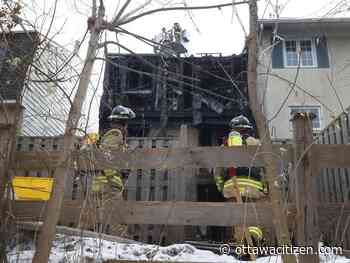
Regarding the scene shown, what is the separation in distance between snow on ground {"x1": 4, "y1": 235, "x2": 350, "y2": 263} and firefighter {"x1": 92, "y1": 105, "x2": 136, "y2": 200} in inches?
16.2

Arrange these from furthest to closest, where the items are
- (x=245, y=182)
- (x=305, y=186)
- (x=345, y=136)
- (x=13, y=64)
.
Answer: (x=245, y=182) → (x=345, y=136) → (x=13, y=64) → (x=305, y=186)

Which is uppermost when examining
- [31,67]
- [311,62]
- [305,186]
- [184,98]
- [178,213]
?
[311,62]

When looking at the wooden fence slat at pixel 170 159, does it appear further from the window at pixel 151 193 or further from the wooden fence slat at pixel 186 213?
the window at pixel 151 193

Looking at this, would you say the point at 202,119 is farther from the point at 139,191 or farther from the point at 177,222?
the point at 177,222

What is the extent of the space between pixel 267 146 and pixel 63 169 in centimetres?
131

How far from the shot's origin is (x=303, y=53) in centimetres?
1584

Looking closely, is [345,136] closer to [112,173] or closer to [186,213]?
[186,213]

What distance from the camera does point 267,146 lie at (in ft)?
8.02

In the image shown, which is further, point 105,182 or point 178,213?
point 105,182

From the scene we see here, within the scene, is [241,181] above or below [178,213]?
above

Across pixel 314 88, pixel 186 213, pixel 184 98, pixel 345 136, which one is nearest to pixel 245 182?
pixel 345 136

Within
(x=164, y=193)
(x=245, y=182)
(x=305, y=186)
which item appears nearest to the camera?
(x=305, y=186)

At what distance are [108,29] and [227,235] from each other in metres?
4.46

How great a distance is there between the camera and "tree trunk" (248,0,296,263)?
230 centimetres
